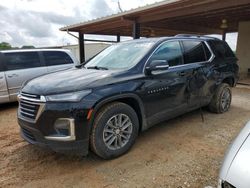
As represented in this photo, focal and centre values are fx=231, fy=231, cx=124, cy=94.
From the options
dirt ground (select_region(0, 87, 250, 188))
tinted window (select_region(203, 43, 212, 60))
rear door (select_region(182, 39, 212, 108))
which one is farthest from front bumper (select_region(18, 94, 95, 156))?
tinted window (select_region(203, 43, 212, 60))

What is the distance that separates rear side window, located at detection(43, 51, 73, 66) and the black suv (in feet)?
10.0

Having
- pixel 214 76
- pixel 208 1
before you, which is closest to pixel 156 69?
pixel 214 76

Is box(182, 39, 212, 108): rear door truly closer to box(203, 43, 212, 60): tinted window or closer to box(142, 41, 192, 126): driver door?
box(203, 43, 212, 60): tinted window

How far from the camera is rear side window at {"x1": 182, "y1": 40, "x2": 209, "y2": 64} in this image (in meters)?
4.45

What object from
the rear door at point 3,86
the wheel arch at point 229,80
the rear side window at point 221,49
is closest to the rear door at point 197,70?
the rear side window at point 221,49

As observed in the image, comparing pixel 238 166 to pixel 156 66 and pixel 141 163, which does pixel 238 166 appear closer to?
pixel 141 163

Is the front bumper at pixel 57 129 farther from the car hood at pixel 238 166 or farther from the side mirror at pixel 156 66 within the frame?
the car hood at pixel 238 166

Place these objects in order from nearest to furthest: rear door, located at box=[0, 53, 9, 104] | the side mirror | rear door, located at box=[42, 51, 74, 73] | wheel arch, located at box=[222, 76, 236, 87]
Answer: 1. the side mirror
2. wheel arch, located at box=[222, 76, 236, 87]
3. rear door, located at box=[0, 53, 9, 104]
4. rear door, located at box=[42, 51, 74, 73]

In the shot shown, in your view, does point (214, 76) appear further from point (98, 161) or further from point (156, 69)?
point (98, 161)

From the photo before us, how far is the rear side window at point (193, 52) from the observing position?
4.45 metres

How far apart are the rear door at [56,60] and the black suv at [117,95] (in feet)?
9.74

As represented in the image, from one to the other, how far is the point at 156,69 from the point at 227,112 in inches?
113

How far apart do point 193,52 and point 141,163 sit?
8.42 ft

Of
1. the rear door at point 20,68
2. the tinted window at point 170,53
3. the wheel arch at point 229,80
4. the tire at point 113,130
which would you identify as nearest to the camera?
the tire at point 113,130
